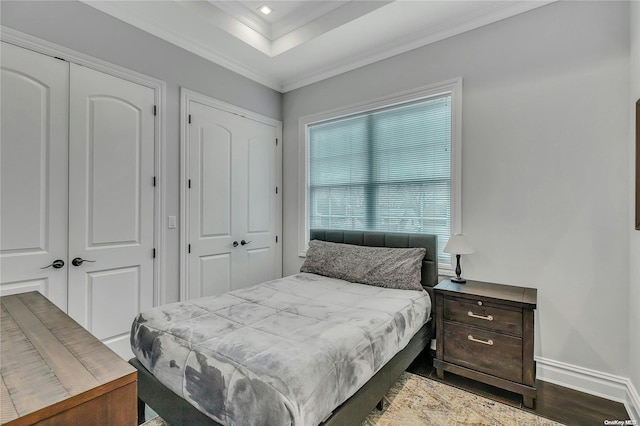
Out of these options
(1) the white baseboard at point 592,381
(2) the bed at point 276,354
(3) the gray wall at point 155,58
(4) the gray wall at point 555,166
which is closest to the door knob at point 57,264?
(3) the gray wall at point 155,58

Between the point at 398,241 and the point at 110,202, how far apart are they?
251 cm

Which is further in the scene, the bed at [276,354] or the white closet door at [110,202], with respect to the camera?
the white closet door at [110,202]

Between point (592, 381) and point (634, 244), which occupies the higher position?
point (634, 244)

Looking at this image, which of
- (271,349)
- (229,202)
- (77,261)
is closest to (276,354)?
(271,349)

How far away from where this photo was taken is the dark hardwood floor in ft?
6.09

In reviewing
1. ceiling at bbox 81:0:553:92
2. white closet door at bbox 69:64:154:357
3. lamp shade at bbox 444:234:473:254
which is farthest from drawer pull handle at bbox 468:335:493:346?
white closet door at bbox 69:64:154:357

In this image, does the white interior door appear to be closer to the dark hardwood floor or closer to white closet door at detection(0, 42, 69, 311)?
white closet door at detection(0, 42, 69, 311)

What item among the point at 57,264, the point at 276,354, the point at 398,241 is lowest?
the point at 276,354

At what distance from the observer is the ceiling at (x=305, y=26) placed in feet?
7.98

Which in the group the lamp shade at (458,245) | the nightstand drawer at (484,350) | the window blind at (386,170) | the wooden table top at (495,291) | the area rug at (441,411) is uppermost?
the window blind at (386,170)

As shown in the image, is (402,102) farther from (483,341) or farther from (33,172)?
(33,172)

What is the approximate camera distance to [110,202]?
2.42 meters

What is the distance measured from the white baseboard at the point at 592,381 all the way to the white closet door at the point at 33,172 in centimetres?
359

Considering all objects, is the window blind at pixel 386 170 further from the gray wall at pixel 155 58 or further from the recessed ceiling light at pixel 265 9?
the recessed ceiling light at pixel 265 9
